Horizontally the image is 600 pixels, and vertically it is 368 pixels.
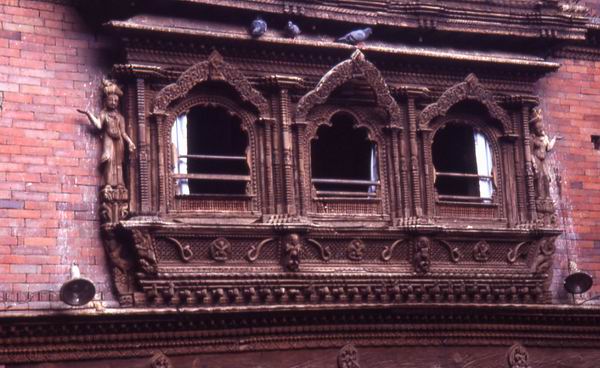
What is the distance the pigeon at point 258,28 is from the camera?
11.8m

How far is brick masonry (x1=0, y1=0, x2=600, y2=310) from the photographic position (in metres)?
10.8

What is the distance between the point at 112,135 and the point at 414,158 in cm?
332

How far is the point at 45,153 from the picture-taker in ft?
36.3

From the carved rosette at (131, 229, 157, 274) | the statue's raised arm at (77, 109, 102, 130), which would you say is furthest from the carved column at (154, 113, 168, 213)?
the statue's raised arm at (77, 109, 102, 130)

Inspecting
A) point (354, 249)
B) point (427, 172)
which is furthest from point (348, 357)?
point (427, 172)

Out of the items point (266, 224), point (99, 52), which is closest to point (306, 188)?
point (266, 224)

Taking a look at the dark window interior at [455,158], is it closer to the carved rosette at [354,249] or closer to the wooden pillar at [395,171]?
the wooden pillar at [395,171]

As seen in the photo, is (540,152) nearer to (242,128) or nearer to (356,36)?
(356,36)

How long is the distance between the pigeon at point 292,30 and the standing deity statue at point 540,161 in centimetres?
306

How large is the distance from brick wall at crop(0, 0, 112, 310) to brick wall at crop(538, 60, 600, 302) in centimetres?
543

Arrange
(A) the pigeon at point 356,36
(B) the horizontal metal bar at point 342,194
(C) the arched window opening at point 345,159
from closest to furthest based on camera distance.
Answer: (B) the horizontal metal bar at point 342,194 < (A) the pigeon at point 356,36 < (C) the arched window opening at point 345,159

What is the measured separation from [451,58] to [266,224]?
2.95m

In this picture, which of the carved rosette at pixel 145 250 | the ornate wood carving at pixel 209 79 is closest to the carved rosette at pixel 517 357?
the ornate wood carving at pixel 209 79

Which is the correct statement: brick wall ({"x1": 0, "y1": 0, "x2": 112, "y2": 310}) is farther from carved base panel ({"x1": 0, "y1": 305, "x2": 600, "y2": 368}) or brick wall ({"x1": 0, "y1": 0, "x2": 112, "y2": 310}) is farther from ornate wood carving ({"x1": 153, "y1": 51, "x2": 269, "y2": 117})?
ornate wood carving ({"x1": 153, "y1": 51, "x2": 269, "y2": 117})
